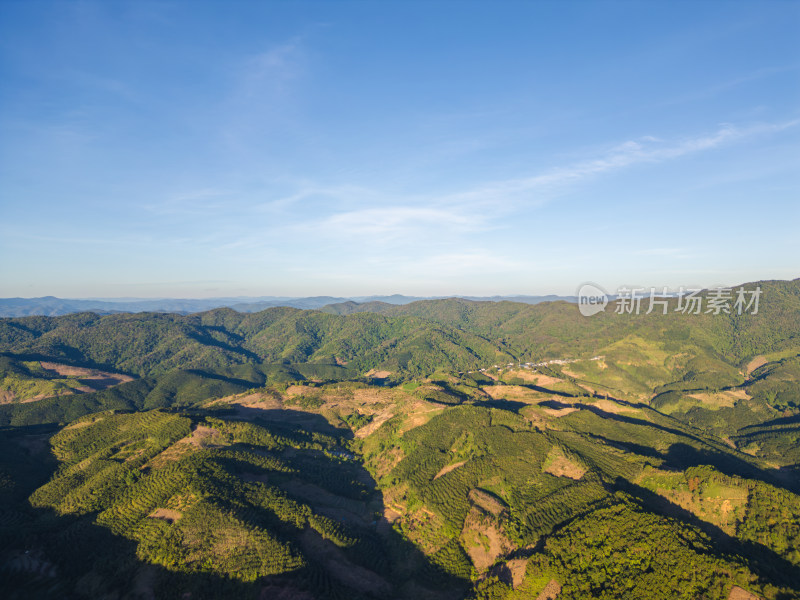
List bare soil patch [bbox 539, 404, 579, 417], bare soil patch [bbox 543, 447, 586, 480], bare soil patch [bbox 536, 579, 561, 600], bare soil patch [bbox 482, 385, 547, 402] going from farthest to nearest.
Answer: bare soil patch [bbox 482, 385, 547, 402], bare soil patch [bbox 539, 404, 579, 417], bare soil patch [bbox 543, 447, 586, 480], bare soil patch [bbox 536, 579, 561, 600]

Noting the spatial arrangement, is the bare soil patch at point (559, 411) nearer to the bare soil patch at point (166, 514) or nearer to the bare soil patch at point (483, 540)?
the bare soil patch at point (483, 540)

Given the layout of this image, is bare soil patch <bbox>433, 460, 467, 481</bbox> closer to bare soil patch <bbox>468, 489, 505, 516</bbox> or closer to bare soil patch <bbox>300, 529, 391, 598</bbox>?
bare soil patch <bbox>468, 489, 505, 516</bbox>

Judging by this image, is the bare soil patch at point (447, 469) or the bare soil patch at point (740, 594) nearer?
the bare soil patch at point (740, 594)

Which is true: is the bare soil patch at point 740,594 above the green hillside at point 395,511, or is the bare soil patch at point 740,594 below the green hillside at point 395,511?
above

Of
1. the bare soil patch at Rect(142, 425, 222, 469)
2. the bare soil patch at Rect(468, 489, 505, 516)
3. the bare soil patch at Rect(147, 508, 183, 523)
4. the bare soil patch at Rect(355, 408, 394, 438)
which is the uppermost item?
the bare soil patch at Rect(142, 425, 222, 469)

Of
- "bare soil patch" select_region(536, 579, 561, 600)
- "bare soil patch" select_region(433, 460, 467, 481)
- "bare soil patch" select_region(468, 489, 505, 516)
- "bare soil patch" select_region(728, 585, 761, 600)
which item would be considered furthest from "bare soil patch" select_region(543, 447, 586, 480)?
"bare soil patch" select_region(728, 585, 761, 600)

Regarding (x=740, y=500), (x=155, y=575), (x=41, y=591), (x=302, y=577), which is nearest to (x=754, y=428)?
(x=740, y=500)

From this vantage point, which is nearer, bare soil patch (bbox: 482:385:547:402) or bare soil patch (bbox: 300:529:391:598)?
bare soil patch (bbox: 300:529:391:598)

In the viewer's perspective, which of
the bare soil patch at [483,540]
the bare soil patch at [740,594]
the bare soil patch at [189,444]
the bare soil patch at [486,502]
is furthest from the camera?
the bare soil patch at [189,444]

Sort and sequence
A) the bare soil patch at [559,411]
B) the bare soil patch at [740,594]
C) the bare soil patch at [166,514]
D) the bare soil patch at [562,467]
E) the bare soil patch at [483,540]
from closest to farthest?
the bare soil patch at [740,594]
the bare soil patch at [166,514]
the bare soil patch at [483,540]
the bare soil patch at [562,467]
the bare soil patch at [559,411]

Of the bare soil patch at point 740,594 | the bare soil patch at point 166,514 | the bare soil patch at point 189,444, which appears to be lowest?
the bare soil patch at point 166,514

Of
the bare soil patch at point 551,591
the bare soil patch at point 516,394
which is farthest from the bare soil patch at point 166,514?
the bare soil patch at point 516,394
